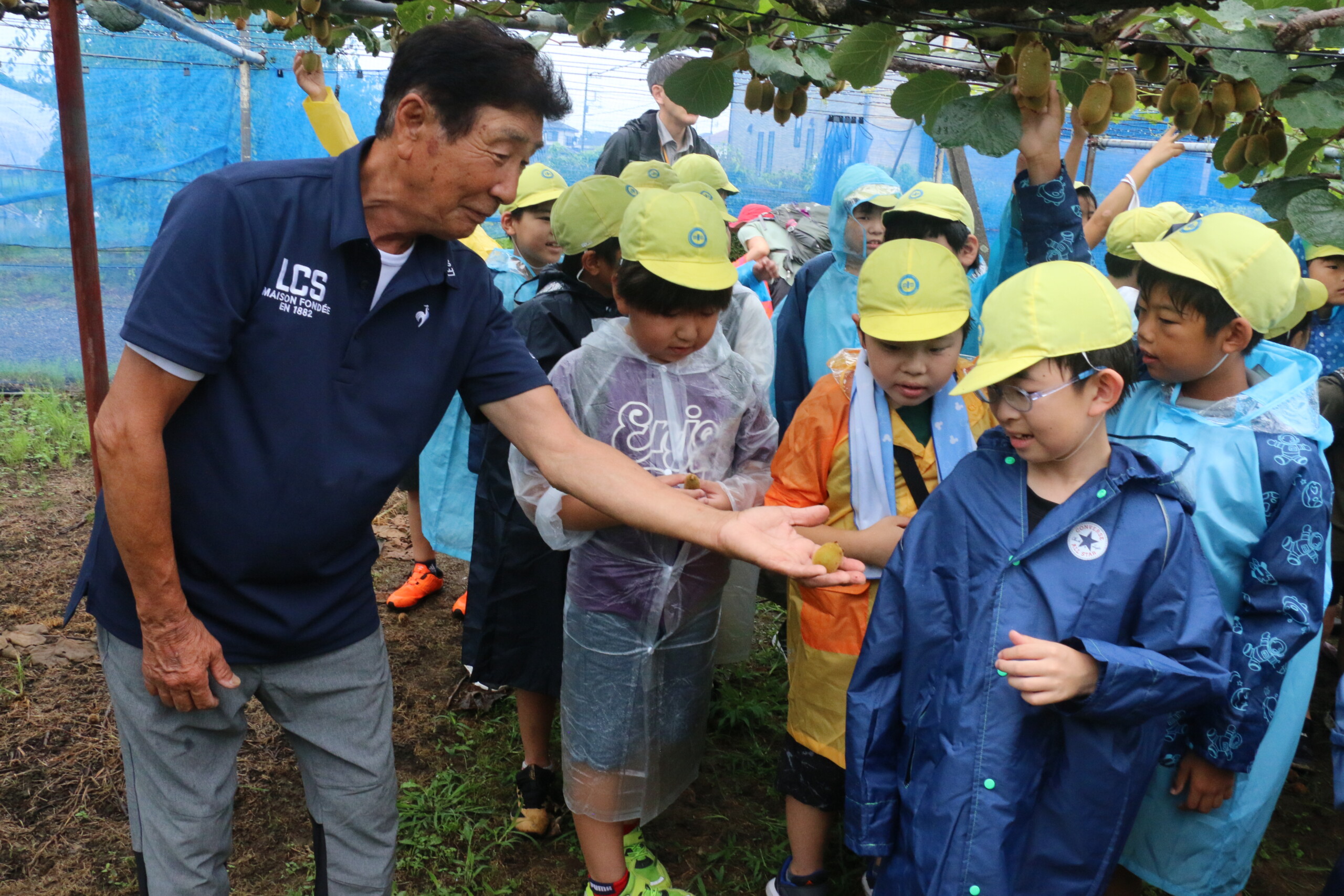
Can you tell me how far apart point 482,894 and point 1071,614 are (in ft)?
5.34

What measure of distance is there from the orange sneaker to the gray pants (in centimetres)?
215

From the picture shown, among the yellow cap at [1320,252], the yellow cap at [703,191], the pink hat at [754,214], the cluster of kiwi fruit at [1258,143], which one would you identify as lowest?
the pink hat at [754,214]

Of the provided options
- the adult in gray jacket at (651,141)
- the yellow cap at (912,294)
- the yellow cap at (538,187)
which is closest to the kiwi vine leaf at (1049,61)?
the yellow cap at (912,294)

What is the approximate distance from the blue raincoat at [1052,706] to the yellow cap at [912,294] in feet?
1.18

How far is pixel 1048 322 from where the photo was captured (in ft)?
5.43

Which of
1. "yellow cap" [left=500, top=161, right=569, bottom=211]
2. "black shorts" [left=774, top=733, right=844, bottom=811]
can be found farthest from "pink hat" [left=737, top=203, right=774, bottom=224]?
"black shorts" [left=774, top=733, right=844, bottom=811]

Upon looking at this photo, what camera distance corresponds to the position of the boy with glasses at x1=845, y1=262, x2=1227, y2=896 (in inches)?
63.9

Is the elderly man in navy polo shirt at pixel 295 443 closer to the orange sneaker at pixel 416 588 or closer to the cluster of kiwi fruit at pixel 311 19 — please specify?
the cluster of kiwi fruit at pixel 311 19

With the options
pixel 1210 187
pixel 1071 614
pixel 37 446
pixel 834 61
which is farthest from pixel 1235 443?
pixel 1210 187

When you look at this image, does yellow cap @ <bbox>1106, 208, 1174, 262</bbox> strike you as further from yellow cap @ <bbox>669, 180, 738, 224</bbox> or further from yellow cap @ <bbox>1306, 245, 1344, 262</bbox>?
yellow cap @ <bbox>669, 180, 738, 224</bbox>

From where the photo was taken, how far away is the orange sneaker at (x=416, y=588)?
13.1ft

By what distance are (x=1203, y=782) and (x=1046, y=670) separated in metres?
0.65

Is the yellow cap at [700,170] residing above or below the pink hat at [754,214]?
above

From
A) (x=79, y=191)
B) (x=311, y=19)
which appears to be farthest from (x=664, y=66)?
(x=79, y=191)
